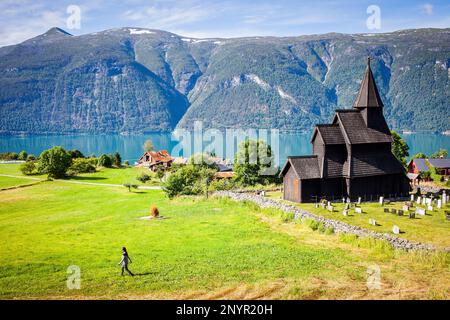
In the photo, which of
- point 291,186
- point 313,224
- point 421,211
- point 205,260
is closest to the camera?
point 205,260

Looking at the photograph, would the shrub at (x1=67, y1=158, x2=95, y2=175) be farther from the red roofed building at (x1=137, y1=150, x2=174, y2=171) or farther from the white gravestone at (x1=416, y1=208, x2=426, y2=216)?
the white gravestone at (x1=416, y1=208, x2=426, y2=216)

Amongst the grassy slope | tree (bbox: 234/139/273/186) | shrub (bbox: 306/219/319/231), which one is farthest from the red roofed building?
shrub (bbox: 306/219/319/231)

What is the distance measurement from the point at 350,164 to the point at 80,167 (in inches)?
2438

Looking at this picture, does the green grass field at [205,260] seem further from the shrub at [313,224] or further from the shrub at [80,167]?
the shrub at [80,167]

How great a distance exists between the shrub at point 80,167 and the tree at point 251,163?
129 ft

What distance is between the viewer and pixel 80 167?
293ft

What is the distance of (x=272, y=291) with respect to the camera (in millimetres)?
20719

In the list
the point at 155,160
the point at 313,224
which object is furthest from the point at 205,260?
the point at 155,160

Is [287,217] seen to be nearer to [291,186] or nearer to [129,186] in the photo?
[291,186]

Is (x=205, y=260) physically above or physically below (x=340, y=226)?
below

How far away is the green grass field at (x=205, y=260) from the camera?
20.9 meters
